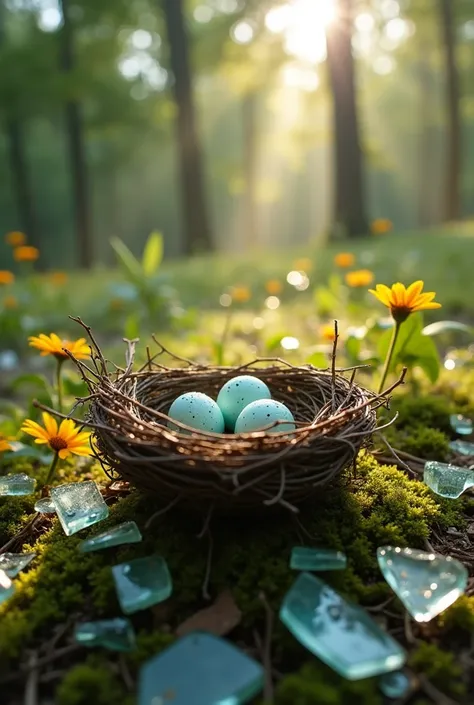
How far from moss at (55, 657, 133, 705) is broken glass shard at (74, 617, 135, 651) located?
5 centimetres

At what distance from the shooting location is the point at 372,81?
19.2 metres

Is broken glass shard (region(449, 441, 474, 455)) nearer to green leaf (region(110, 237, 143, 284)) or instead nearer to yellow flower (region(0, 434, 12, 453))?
yellow flower (region(0, 434, 12, 453))

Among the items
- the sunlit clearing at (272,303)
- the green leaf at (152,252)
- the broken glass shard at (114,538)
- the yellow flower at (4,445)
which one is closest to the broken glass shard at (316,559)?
the broken glass shard at (114,538)

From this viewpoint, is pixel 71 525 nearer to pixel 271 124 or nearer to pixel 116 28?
pixel 116 28

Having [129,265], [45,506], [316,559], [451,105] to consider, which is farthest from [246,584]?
[451,105]

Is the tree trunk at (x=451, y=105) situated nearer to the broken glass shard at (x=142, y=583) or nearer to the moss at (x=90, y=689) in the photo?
the broken glass shard at (x=142, y=583)

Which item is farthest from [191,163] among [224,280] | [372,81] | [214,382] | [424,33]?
[372,81]

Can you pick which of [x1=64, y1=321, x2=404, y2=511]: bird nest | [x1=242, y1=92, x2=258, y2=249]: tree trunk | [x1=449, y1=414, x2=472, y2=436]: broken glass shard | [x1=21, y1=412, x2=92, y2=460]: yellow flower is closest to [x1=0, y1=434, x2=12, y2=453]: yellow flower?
[x1=21, y1=412, x2=92, y2=460]: yellow flower

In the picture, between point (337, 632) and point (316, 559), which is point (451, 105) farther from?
point (337, 632)

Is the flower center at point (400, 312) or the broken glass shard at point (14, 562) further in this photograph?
the flower center at point (400, 312)

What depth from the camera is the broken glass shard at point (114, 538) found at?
125 centimetres

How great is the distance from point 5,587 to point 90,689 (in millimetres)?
317

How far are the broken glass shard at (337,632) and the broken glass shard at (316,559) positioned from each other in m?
0.06

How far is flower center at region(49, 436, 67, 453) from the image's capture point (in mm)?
1479
